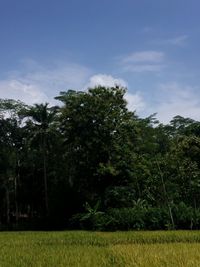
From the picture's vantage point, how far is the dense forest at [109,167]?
40.5 m

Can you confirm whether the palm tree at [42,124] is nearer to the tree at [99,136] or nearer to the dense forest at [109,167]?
the dense forest at [109,167]

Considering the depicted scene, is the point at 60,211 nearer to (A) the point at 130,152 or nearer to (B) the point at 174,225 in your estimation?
(A) the point at 130,152

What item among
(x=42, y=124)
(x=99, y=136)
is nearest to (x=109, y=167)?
(x=99, y=136)

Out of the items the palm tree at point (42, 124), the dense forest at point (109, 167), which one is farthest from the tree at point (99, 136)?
the palm tree at point (42, 124)

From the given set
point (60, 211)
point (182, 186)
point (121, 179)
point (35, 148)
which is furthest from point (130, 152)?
point (35, 148)

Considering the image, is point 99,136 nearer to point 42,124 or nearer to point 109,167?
point 109,167

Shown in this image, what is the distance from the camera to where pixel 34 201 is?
61688 mm

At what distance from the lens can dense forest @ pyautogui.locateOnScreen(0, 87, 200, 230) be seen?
133 ft

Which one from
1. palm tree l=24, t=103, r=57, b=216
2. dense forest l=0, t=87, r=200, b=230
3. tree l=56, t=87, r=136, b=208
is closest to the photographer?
dense forest l=0, t=87, r=200, b=230

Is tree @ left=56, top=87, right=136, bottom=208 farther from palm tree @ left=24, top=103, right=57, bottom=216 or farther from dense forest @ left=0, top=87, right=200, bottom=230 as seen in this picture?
palm tree @ left=24, top=103, right=57, bottom=216

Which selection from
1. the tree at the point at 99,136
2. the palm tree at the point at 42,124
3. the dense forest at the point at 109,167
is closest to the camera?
the dense forest at the point at 109,167

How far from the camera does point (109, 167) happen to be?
43781 mm

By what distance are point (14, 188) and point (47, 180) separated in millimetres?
5223

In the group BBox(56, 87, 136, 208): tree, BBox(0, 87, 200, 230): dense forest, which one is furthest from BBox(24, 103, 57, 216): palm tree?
BBox(56, 87, 136, 208): tree
